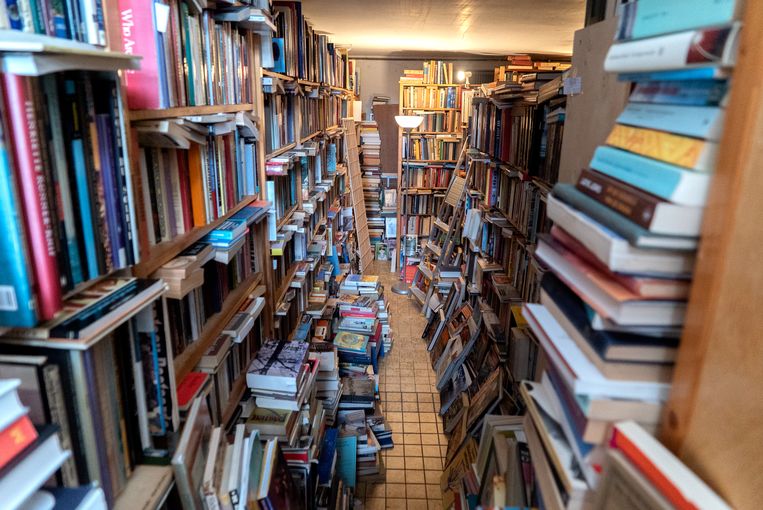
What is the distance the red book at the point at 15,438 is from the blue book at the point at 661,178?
2.66 feet

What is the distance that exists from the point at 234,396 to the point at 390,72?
5695 mm

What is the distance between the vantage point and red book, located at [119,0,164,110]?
40.0 inches

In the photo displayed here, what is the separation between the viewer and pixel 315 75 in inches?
134

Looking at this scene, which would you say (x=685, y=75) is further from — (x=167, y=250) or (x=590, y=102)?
(x=167, y=250)

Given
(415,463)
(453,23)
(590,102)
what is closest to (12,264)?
(590,102)

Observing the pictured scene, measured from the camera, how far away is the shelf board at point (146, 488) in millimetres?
883

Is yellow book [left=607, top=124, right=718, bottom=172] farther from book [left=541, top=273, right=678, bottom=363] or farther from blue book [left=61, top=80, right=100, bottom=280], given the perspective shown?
blue book [left=61, top=80, right=100, bottom=280]

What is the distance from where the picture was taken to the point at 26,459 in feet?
1.92

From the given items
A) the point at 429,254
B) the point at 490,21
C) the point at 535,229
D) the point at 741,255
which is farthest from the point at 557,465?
the point at 429,254

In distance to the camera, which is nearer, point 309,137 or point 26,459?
point 26,459

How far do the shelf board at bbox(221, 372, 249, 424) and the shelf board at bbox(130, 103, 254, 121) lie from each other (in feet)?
3.03

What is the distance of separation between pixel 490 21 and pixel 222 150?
2.65m

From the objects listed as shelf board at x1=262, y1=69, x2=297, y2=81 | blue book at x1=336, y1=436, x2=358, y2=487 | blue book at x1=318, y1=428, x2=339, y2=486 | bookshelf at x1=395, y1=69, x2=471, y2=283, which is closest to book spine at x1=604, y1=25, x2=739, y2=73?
shelf board at x1=262, y1=69, x2=297, y2=81

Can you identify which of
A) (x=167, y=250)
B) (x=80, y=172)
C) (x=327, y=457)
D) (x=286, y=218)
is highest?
(x=80, y=172)
